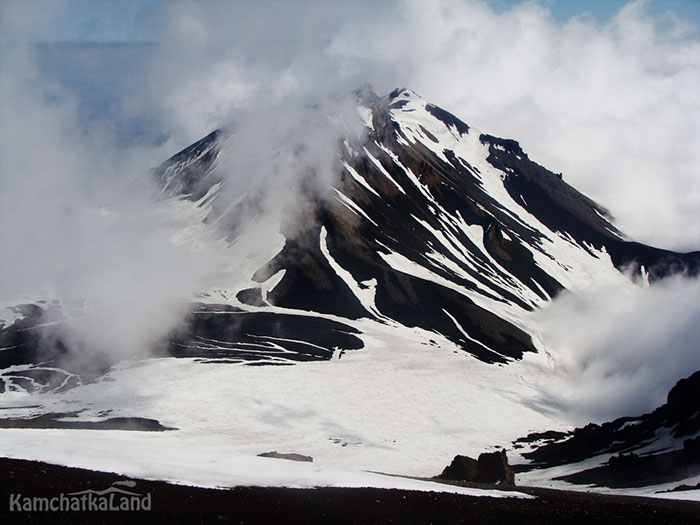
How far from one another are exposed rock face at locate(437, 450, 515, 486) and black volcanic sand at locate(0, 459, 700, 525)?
19255 mm

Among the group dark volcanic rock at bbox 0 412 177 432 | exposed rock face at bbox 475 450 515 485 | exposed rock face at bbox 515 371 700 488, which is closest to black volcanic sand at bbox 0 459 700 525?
exposed rock face at bbox 515 371 700 488

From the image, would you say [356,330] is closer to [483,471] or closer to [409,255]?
[409,255]

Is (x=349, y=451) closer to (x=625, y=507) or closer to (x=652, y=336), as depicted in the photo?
(x=625, y=507)

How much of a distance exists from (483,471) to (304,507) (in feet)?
90.0

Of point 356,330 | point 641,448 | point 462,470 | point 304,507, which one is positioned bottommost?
point 304,507

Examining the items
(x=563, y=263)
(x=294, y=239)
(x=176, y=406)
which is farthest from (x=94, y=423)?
(x=563, y=263)

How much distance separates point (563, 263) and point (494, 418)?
108820 mm

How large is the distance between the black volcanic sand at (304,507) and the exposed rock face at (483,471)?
63.2ft

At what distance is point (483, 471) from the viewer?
47.1 metres

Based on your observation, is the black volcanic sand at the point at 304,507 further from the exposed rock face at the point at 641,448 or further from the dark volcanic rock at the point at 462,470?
the dark volcanic rock at the point at 462,470

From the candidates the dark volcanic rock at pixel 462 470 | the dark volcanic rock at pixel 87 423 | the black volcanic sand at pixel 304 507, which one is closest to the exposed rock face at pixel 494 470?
the dark volcanic rock at pixel 462 470

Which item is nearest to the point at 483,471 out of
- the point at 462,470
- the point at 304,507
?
the point at 462,470

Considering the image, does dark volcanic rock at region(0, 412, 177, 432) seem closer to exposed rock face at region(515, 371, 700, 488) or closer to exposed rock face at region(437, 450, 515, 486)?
exposed rock face at region(437, 450, 515, 486)

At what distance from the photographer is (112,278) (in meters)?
121
